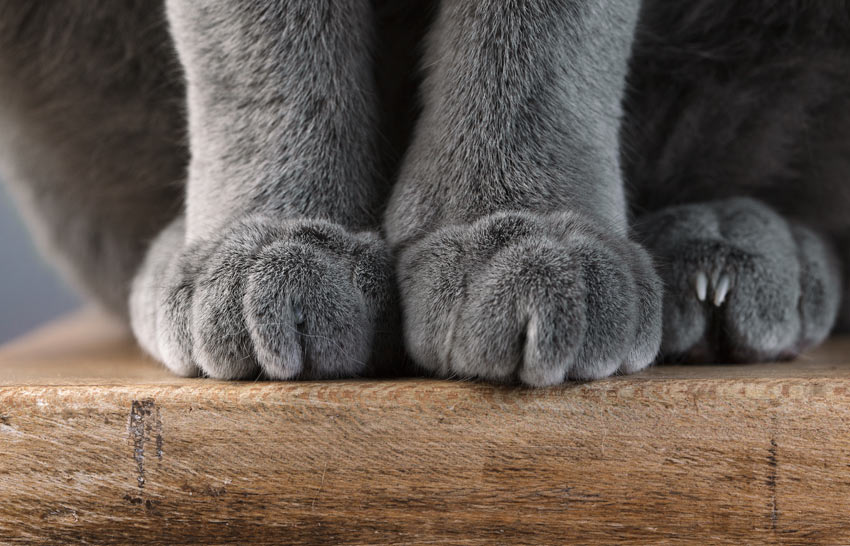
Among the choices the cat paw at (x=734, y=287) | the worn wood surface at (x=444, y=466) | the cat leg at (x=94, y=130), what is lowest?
the worn wood surface at (x=444, y=466)

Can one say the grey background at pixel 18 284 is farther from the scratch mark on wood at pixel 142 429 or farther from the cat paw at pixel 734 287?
the cat paw at pixel 734 287

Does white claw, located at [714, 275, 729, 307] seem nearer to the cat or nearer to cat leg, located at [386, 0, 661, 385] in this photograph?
the cat

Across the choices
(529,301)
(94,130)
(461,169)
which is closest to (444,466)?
(529,301)

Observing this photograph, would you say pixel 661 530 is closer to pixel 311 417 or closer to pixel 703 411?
pixel 703 411

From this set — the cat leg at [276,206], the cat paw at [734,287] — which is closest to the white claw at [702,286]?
the cat paw at [734,287]

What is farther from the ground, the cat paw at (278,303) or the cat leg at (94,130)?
the cat leg at (94,130)

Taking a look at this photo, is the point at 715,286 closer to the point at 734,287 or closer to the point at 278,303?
the point at 734,287

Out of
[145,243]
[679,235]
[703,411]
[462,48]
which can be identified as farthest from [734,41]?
[145,243]
